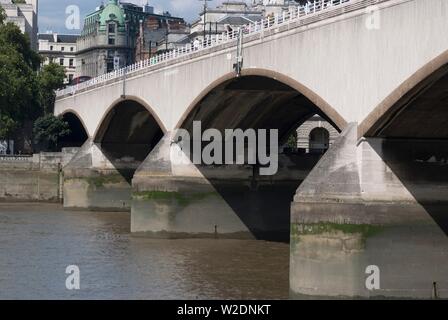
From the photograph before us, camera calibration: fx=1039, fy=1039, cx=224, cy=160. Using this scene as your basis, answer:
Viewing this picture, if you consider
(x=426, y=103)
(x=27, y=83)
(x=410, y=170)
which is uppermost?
(x=27, y=83)

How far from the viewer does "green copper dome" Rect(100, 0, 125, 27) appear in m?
171

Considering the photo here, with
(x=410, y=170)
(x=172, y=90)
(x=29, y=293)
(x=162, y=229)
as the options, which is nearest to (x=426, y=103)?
(x=410, y=170)

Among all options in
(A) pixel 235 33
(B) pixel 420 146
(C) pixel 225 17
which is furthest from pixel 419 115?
(C) pixel 225 17

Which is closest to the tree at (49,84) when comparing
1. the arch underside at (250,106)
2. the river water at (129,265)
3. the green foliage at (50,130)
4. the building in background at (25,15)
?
the green foliage at (50,130)

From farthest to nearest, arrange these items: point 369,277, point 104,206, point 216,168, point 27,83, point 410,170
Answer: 1. point 27,83
2. point 104,206
3. point 216,168
4. point 410,170
5. point 369,277

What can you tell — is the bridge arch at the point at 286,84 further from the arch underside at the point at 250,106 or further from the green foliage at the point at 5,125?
the green foliage at the point at 5,125

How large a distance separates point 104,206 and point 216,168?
1956 centimetres

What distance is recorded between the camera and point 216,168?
54250mm

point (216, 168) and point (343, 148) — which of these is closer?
point (343, 148)

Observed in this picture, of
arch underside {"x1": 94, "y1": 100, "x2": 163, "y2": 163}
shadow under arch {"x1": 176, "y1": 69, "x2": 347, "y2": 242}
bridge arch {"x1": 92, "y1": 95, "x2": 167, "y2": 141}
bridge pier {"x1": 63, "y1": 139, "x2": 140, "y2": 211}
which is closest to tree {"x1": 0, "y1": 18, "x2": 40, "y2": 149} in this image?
bridge arch {"x1": 92, "y1": 95, "x2": 167, "y2": 141}

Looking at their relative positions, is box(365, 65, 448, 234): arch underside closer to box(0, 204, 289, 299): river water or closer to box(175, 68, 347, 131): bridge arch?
box(175, 68, 347, 131): bridge arch

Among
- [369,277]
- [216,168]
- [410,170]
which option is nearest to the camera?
[369,277]

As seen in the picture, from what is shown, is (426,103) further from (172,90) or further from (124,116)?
(124,116)

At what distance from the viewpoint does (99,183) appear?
241 ft
